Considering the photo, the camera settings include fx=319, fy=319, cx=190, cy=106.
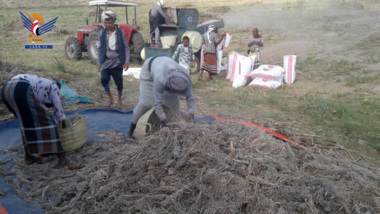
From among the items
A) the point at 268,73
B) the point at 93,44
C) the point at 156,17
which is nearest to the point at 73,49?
the point at 93,44

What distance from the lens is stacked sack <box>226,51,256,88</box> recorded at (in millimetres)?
7101

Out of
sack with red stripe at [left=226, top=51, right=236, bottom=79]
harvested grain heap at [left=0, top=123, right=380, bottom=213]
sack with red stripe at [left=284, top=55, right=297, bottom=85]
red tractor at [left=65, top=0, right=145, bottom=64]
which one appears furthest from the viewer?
red tractor at [left=65, top=0, right=145, bottom=64]

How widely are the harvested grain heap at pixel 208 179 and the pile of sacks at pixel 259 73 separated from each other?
153 inches

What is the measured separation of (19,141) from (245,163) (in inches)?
110

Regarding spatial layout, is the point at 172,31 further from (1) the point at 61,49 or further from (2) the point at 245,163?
(2) the point at 245,163

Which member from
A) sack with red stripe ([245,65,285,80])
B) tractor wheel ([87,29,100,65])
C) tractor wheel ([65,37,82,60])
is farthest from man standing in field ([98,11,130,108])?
tractor wheel ([65,37,82,60])

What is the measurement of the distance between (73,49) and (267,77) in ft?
19.9

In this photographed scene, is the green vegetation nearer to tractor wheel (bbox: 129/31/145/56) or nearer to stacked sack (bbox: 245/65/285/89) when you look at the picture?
stacked sack (bbox: 245/65/285/89)

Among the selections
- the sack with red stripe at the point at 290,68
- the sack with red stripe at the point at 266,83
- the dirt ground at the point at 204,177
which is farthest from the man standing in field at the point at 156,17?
the dirt ground at the point at 204,177

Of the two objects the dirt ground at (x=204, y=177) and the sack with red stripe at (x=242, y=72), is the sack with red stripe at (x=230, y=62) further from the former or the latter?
the dirt ground at (x=204, y=177)

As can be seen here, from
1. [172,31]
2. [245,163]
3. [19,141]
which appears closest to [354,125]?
[245,163]

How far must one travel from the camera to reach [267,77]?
6758 millimetres

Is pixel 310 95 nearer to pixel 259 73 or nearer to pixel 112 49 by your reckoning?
pixel 259 73

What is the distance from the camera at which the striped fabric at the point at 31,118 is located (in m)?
2.79
